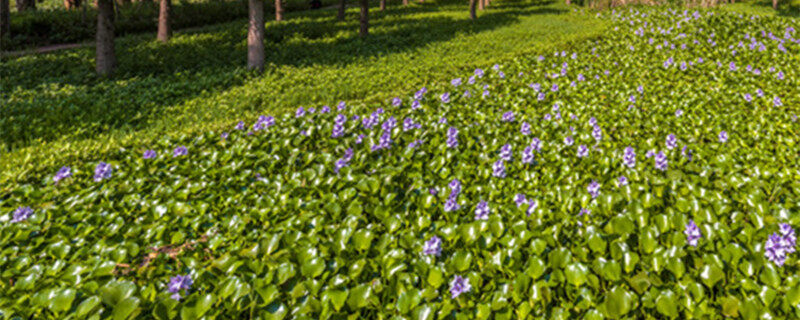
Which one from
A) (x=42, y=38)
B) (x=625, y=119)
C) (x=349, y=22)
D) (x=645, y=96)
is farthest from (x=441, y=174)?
(x=42, y=38)

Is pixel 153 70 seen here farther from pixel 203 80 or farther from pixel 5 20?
pixel 5 20

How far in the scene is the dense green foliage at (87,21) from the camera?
57.2ft

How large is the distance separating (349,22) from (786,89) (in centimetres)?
1711

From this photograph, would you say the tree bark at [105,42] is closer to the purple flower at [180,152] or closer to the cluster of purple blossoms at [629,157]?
Result: the purple flower at [180,152]

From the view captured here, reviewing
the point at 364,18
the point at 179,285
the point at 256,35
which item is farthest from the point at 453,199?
the point at 364,18

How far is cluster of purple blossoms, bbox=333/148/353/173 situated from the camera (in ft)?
14.8

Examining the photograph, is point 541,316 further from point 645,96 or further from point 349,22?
point 349,22

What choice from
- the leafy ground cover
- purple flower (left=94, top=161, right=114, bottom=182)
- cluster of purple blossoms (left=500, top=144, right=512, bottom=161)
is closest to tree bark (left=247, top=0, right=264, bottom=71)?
the leafy ground cover

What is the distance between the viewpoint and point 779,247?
2641 mm

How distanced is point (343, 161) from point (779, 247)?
351 centimetres

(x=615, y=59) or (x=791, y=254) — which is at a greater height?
(x=615, y=59)

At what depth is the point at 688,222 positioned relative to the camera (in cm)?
302

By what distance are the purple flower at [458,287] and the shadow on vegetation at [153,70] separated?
7.30 meters

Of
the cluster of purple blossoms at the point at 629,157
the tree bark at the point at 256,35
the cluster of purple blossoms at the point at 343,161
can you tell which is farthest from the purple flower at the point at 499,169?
the tree bark at the point at 256,35
